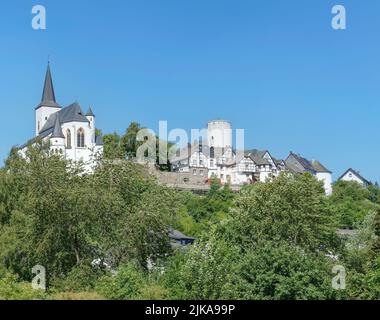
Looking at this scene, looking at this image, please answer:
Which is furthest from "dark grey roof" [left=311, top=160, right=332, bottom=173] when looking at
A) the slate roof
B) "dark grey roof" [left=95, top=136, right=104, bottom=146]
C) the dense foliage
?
the dense foliage

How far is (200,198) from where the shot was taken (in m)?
69.8

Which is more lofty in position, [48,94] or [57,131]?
[48,94]

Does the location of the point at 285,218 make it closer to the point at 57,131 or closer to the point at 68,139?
the point at 68,139

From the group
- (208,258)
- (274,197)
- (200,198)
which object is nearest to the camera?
(208,258)

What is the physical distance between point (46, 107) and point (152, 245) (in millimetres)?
71525

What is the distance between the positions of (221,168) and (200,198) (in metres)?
31.7

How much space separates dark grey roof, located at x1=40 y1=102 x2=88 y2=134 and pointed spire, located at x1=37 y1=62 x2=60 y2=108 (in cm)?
310

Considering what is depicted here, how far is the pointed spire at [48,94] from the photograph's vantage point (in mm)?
97625

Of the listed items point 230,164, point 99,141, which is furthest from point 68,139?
point 230,164

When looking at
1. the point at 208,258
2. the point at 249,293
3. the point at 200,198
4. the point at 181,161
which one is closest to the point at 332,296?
the point at 249,293

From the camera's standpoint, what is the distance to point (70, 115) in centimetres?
9025

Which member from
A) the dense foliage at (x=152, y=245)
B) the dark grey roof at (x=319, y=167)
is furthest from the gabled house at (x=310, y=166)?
the dense foliage at (x=152, y=245)

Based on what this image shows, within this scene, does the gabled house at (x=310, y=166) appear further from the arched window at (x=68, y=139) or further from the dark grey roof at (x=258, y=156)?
the arched window at (x=68, y=139)
